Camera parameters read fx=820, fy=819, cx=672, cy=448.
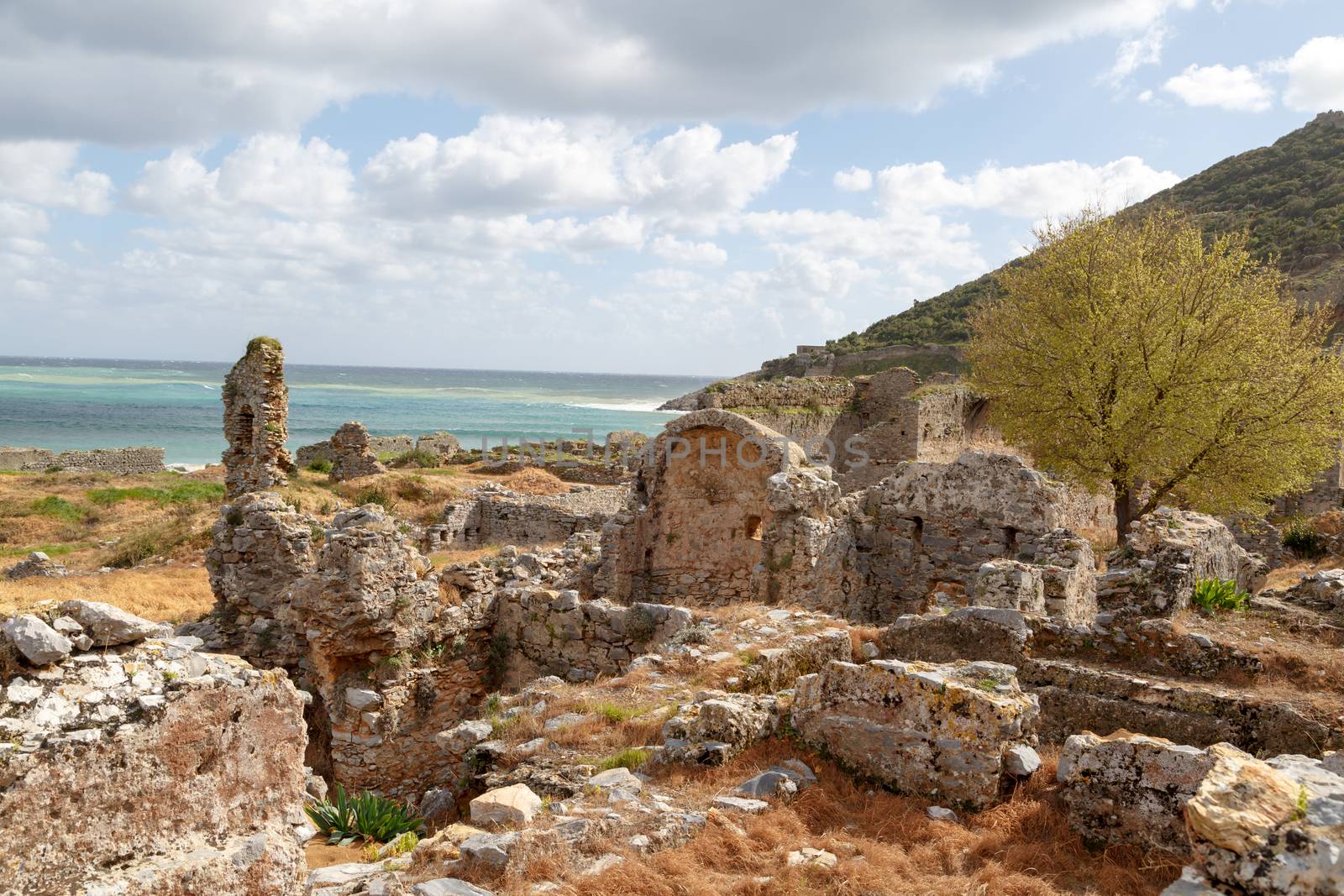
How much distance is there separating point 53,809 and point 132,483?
39.9 meters

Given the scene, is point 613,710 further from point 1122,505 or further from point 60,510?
point 60,510

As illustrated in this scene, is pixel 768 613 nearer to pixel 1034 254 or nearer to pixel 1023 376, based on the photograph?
pixel 1023 376

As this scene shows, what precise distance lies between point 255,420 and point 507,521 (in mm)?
7508

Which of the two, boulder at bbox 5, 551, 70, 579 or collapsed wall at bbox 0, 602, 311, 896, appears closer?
collapsed wall at bbox 0, 602, 311, 896

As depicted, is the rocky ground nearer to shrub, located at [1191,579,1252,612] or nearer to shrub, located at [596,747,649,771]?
shrub, located at [596,747,649,771]

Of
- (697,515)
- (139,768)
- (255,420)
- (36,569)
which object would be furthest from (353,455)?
(139,768)

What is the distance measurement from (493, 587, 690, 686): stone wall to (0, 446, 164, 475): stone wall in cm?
4579

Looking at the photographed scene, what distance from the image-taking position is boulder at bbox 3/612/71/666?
10.6ft

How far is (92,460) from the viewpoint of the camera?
1907 inches

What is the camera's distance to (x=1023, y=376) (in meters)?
18.8

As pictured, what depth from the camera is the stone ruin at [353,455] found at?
1189 inches

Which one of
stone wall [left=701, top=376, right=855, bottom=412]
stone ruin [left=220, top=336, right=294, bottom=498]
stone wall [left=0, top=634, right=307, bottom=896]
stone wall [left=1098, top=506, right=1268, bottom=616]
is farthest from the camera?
stone wall [left=701, top=376, right=855, bottom=412]

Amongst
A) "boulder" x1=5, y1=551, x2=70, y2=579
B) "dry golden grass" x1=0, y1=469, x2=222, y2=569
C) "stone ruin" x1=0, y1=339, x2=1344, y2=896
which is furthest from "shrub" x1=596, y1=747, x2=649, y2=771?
"boulder" x1=5, y1=551, x2=70, y2=579

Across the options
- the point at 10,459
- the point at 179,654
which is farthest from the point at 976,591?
the point at 10,459
